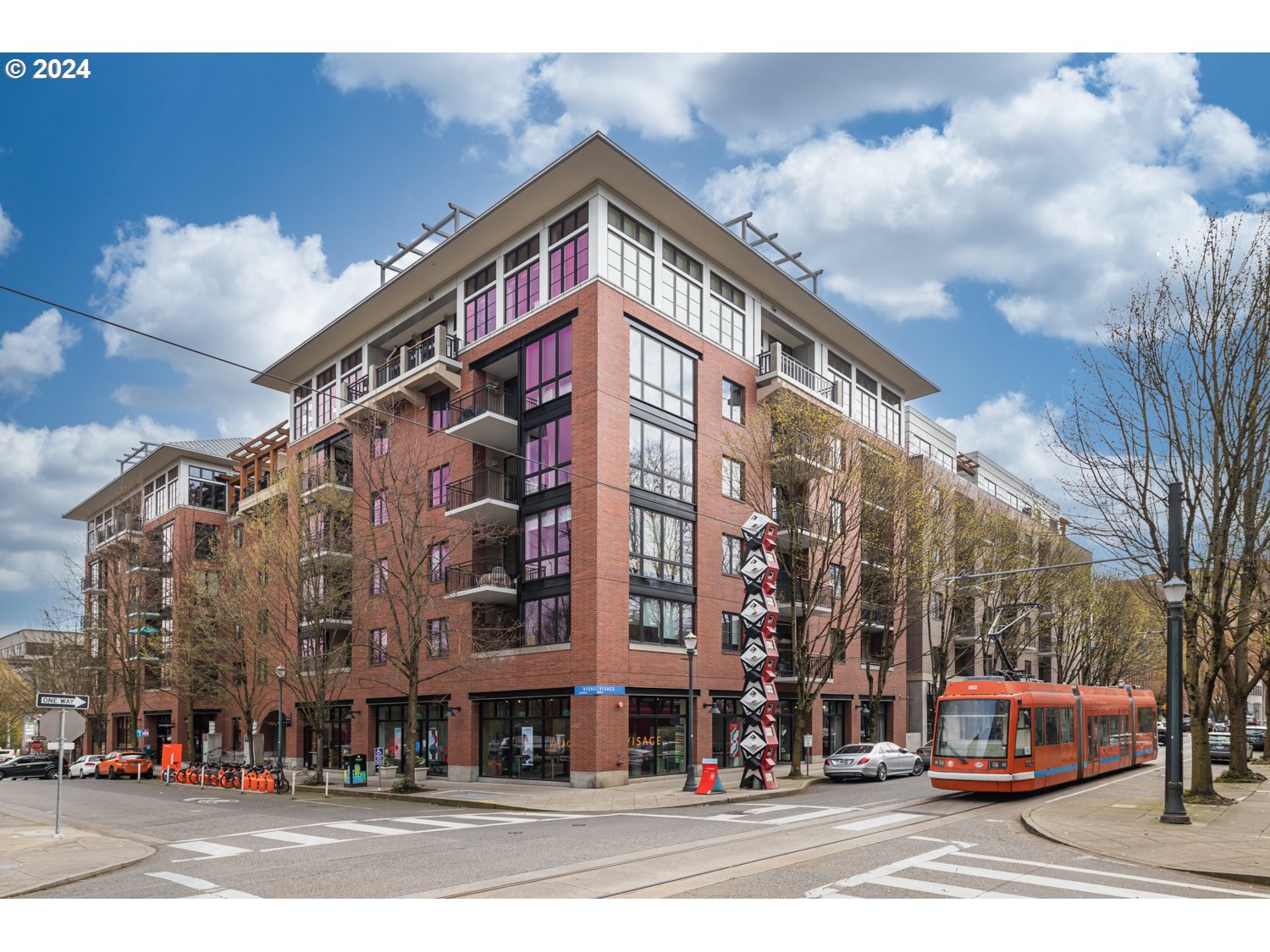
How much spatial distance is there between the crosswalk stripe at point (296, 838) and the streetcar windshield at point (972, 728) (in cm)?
1480

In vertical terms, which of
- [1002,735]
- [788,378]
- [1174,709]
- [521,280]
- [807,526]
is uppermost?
[521,280]

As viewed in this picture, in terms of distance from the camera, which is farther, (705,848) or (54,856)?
(54,856)

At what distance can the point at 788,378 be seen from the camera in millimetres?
41000

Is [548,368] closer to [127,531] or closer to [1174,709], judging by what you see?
[1174,709]

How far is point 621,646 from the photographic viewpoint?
3278cm

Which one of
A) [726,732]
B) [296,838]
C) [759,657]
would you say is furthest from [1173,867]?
[726,732]

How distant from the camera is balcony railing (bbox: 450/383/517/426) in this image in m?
37.7

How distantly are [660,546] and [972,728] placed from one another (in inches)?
548

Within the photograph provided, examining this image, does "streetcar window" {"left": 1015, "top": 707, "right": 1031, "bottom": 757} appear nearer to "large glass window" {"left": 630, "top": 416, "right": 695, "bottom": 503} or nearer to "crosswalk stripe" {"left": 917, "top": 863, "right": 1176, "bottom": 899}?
"crosswalk stripe" {"left": 917, "top": 863, "right": 1176, "bottom": 899}

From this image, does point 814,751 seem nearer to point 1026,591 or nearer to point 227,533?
point 1026,591

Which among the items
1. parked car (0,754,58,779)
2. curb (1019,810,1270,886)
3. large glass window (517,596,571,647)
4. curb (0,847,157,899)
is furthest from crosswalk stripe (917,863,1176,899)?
parked car (0,754,58,779)

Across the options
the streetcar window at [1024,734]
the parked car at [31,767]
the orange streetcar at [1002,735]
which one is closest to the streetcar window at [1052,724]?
the orange streetcar at [1002,735]

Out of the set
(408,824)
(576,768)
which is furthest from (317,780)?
(408,824)

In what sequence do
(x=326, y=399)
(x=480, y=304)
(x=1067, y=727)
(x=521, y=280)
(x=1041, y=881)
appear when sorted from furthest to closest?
(x=326, y=399) → (x=480, y=304) → (x=521, y=280) → (x=1067, y=727) → (x=1041, y=881)
